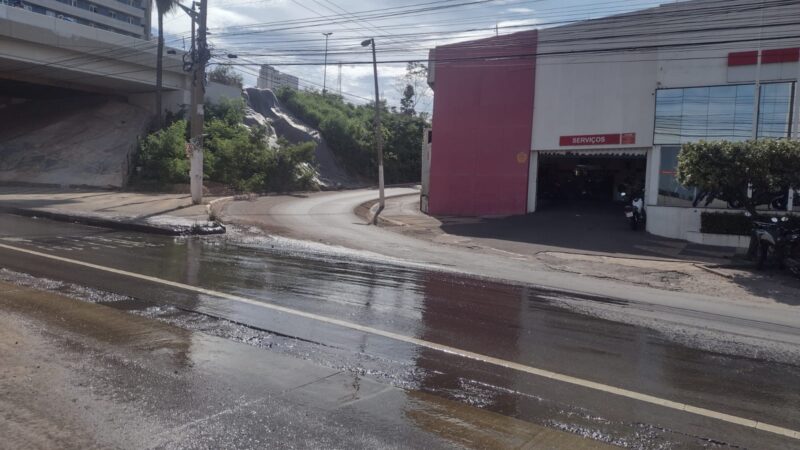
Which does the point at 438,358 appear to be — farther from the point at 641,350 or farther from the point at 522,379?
the point at 641,350

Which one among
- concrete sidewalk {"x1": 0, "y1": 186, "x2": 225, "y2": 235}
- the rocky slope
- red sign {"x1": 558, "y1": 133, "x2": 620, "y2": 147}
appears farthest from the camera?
the rocky slope

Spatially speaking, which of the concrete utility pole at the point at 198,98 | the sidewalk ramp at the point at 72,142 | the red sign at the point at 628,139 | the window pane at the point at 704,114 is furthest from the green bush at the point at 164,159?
the window pane at the point at 704,114

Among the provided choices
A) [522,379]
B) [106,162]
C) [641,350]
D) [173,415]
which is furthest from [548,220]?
[106,162]

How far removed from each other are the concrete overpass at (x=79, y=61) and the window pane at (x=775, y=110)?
3252 centimetres

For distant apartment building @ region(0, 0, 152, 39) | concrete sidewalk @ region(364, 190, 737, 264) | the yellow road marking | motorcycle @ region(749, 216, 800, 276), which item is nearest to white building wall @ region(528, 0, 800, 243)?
concrete sidewalk @ region(364, 190, 737, 264)

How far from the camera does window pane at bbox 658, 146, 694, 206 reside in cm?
1994

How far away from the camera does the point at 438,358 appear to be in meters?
5.79

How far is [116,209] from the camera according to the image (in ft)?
68.5

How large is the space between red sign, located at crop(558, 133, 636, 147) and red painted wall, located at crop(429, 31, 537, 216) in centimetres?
165

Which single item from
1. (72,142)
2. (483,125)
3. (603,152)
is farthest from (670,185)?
(72,142)

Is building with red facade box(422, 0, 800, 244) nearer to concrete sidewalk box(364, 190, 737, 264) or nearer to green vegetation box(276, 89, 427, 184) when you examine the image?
concrete sidewalk box(364, 190, 737, 264)

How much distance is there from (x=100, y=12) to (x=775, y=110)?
93.9 m

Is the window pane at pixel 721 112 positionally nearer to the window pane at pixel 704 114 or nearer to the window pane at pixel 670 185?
the window pane at pixel 704 114

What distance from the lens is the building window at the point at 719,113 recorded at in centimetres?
1875
